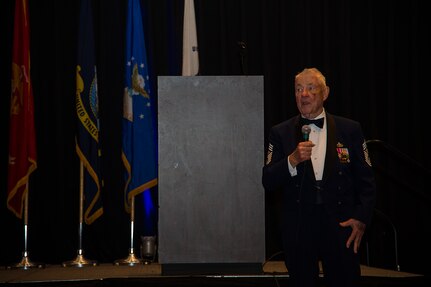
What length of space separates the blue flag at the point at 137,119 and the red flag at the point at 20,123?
3.12 ft

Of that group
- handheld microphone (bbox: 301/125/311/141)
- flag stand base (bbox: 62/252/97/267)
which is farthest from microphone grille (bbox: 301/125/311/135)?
flag stand base (bbox: 62/252/97/267)

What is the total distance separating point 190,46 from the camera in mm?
6152

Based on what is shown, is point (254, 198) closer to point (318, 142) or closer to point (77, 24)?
point (318, 142)

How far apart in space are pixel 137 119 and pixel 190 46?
92 cm

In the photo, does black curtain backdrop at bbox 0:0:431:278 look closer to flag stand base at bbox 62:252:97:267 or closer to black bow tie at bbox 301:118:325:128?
flag stand base at bbox 62:252:97:267

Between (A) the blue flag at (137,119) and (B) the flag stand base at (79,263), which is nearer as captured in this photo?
(B) the flag stand base at (79,263)

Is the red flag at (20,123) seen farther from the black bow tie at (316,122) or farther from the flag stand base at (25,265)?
the black bow tie at (316,122)

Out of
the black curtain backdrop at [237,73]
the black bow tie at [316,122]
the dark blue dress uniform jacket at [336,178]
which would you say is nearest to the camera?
the dark blue dress uniform jacket at [336,178]

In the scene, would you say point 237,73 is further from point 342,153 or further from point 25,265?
point 342,153

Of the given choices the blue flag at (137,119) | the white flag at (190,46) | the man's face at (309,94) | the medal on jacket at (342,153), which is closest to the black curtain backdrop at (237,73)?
the blue flag at (137,119)

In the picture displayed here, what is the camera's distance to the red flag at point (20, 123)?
20.4 feet

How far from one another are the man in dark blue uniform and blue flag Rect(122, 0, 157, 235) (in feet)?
10.3

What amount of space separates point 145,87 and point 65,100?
1113mm

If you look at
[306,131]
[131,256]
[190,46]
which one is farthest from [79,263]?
[306,131]
